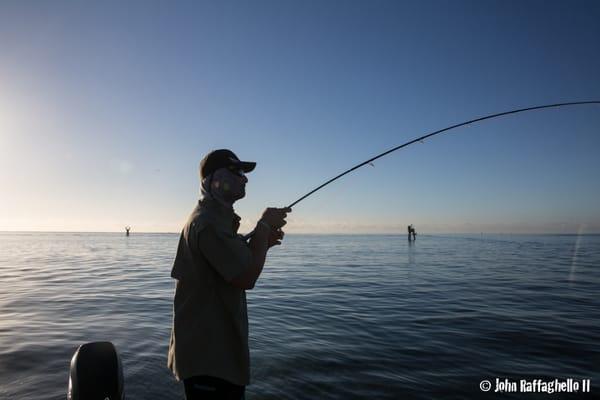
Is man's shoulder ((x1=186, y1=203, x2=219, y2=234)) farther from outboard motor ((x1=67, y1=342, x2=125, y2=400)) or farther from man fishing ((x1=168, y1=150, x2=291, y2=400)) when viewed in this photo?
outboard motor ((x1=67, y1=342, x2=125, y2=400))

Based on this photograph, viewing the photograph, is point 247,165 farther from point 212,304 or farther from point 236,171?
point 212,304

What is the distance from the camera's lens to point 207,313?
2.51 m

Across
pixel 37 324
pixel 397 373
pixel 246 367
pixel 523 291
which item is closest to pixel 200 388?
pixel 246 367

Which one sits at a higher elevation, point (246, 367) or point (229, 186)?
point (229, 186)

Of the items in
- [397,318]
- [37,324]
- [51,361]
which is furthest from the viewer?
[397,318]

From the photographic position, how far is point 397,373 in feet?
19.6

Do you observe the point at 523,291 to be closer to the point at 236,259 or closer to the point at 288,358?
the point at 288,358

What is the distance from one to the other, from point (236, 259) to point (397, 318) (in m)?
8.19

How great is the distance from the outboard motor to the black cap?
1.89m

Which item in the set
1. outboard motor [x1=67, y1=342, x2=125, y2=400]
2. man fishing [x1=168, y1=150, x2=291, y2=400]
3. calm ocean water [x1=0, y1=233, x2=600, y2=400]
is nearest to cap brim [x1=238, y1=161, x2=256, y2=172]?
man fishing [x1=168, y1=150, x2=291, y2=400]

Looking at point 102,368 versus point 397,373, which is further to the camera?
point 397,373

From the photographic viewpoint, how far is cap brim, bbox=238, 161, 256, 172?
2801 mm

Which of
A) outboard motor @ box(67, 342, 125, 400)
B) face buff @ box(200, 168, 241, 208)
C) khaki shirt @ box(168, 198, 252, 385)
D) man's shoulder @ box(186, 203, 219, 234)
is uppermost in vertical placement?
face buff @ box(200, 168, 241, 208)

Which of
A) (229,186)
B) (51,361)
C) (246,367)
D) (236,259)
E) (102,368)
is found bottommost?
(51,361)
